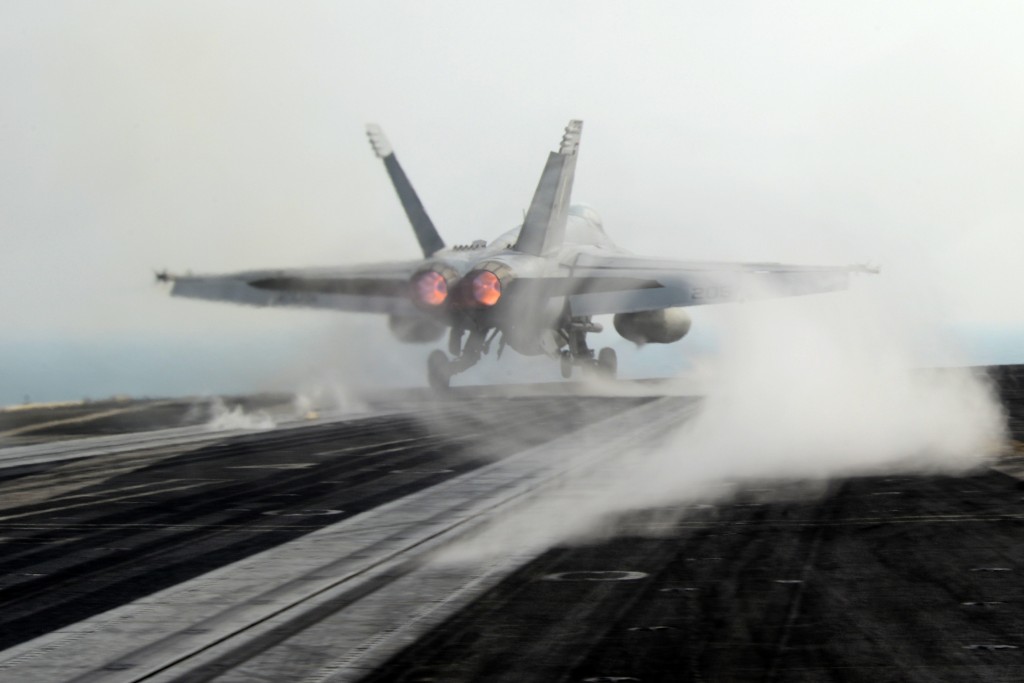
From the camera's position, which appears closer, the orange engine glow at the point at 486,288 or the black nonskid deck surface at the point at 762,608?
the black nonskid deck surface at the point at 762,608

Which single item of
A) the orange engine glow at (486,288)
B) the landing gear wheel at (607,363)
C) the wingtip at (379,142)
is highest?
the wingtip at (379,142)

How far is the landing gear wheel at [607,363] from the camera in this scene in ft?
142

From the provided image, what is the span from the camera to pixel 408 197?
39.6m

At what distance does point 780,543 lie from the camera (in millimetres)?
13000

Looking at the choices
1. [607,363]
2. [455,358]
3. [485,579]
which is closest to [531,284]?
[455,358]

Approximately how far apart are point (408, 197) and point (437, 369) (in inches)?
214

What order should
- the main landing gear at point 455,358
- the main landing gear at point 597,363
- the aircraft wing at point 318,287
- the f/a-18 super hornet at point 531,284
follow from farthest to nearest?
the main landing gear at point 597,363, the aircraft wing at point 318,287, the main landing gear at point 455,358, the f/a-18 super hornet at point 531,284

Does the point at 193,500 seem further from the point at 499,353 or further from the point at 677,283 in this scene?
the point at 677,283

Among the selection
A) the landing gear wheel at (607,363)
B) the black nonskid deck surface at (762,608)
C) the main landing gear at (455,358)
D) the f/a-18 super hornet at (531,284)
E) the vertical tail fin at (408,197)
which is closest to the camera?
the black nonskid deck surface at (762,608)

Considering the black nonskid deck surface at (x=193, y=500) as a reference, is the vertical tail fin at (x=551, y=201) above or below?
above

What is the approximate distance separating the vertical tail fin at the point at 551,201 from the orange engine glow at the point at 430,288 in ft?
12.2

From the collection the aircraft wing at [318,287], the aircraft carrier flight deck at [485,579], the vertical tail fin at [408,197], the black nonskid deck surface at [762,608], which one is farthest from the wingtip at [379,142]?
the black nonskid deck surface at [762,608]

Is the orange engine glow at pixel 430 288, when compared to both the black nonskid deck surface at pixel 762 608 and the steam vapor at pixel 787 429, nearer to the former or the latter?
the steam vapor at pixel 787 429

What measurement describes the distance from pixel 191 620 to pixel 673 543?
5.20 m
